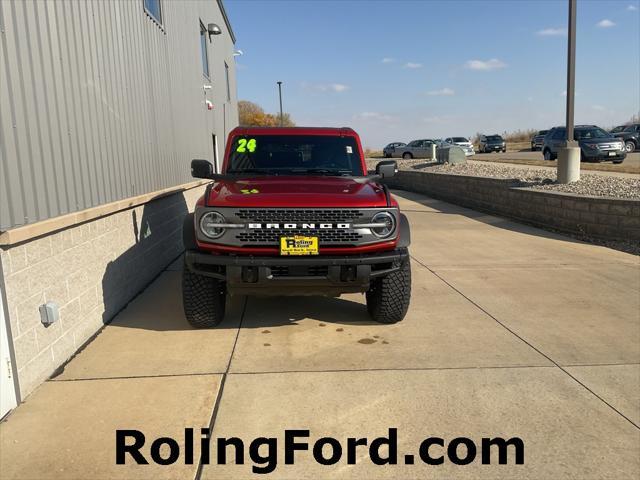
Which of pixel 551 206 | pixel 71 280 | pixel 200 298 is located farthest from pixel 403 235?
pixel 551 206

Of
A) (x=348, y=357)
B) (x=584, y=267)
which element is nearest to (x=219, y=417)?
(x=348, y=357)

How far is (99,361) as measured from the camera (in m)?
4.11

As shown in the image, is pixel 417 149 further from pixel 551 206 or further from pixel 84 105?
pixel 84 105

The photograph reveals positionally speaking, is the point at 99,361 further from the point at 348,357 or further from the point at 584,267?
the point at 584,267

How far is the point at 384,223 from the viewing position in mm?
4375

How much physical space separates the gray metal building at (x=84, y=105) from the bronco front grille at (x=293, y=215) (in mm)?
1542

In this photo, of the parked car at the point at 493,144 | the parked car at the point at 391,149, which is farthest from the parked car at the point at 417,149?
the parked car at the point at 493,144

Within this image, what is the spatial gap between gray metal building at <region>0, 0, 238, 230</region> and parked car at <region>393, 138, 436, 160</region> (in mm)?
29464

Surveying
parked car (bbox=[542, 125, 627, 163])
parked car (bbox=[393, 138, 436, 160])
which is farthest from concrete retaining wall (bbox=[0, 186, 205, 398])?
parked car (bbox=[393, 138, 436, 160])

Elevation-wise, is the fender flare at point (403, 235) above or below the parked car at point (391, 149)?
below

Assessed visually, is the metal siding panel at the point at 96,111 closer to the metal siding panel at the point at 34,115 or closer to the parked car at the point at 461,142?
the metal siding panel at the point at 34,115

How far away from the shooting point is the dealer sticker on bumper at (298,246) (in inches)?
165

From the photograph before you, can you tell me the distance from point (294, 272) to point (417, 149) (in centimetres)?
3557

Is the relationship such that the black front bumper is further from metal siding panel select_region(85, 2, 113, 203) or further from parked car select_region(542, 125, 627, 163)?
parked car select_region(542, 125, 627, 163)
